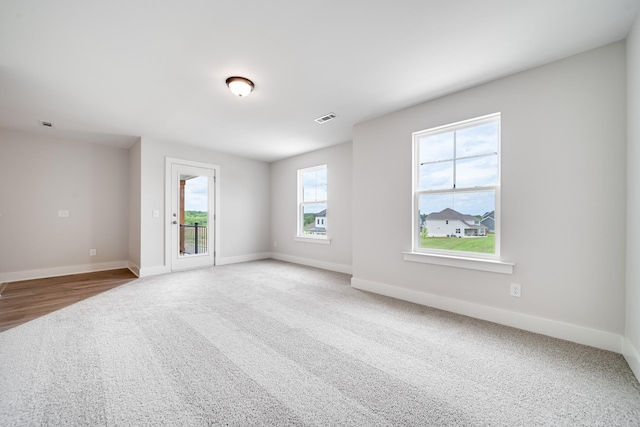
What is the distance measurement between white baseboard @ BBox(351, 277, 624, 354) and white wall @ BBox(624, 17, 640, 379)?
6.0 inches

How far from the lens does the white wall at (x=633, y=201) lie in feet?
6.23

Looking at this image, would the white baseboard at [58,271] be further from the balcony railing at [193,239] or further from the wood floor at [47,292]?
the balcony railing at [193,239]

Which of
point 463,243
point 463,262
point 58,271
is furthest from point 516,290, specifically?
point 58,271

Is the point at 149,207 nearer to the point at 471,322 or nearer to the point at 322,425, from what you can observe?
the point at 322,425

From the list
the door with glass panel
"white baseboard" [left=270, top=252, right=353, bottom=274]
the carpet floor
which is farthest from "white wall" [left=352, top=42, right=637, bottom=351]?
the door with glass panel

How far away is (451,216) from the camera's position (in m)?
3.25

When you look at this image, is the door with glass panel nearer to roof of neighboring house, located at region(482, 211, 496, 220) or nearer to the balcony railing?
the balcony railing

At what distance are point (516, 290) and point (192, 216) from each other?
5521 mm

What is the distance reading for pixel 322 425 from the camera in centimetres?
139

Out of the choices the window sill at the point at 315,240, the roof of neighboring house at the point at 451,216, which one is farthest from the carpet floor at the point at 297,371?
the window sill at the point at 315,240

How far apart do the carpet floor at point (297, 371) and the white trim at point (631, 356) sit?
5 centimetres

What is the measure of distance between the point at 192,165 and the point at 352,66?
4.10m

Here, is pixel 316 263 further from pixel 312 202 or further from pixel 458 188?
pixel 458 188

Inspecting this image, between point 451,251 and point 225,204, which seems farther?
point 225,204
